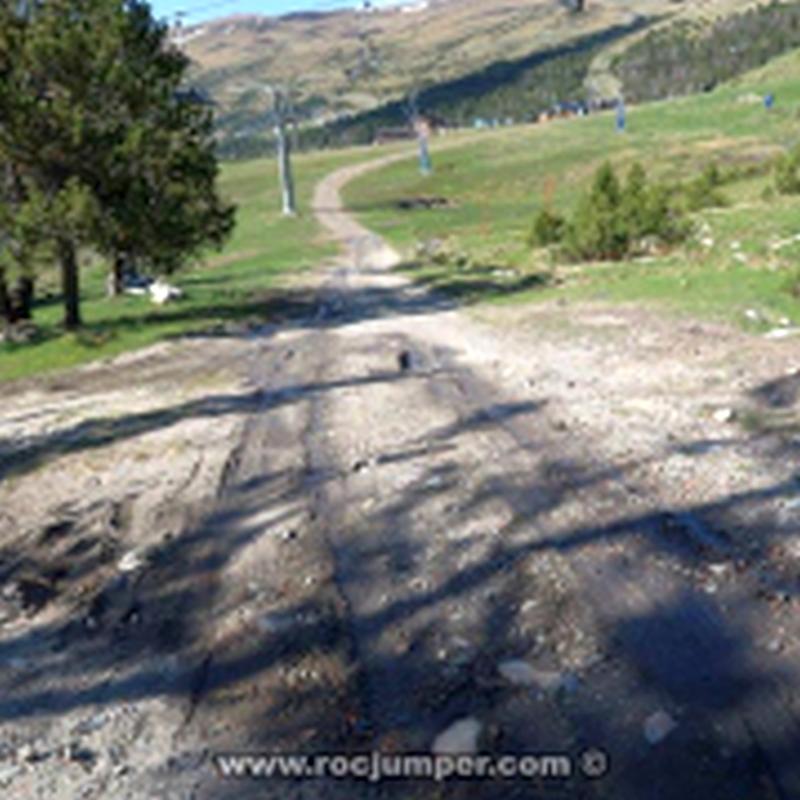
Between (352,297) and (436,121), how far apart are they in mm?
136566

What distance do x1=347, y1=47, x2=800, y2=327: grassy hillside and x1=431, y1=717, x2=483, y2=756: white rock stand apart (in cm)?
950

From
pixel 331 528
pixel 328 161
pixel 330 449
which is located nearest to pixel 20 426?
pixel 330 449

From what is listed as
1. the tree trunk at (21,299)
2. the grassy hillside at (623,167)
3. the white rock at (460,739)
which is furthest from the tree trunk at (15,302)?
the white rock at (460,739)

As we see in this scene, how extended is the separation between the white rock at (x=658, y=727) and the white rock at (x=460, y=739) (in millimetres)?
759

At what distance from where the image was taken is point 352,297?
23.5m

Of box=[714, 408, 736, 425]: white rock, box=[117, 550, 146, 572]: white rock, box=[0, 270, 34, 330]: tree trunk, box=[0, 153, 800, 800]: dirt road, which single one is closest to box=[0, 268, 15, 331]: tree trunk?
box=[0, 270, 34, 330]: tree trunk

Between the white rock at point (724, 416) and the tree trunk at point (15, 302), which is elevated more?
the tree trunk at point (15, 302)

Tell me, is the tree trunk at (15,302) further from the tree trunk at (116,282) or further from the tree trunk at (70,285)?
the tree trunk at (116,282)

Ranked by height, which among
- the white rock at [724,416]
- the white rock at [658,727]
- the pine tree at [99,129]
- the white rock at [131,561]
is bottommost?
the white rock at [658,727]

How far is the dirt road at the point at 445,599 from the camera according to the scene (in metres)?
4.52

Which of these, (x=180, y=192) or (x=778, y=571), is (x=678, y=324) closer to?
(x=778, y=571)

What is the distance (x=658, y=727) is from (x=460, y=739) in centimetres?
89

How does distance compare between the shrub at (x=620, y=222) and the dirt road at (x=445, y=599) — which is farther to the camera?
the shrub at (x=620, y=222)

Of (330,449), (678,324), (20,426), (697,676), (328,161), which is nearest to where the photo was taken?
(697,676)
